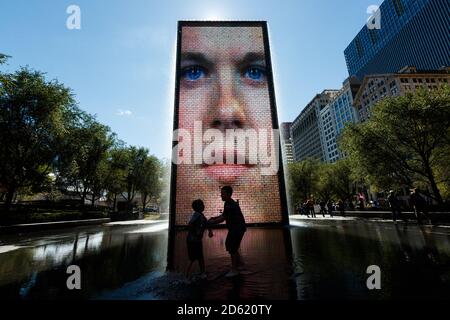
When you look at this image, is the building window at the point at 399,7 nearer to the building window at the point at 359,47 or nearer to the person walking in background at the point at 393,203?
the building window at the point at 359,47

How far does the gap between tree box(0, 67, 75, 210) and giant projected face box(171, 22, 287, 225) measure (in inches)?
457

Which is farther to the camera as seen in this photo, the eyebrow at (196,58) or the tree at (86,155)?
the tree at (86,155)

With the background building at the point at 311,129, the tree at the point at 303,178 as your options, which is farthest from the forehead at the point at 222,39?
the background building at the point at 311,129

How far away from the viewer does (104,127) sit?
28031 mm

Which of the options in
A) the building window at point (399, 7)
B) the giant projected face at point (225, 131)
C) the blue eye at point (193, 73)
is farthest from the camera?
the building window at point (399, 7)

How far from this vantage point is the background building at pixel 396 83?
7544 cm

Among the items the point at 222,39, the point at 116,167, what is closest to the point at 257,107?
the point at 222,39

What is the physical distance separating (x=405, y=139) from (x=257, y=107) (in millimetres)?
11786

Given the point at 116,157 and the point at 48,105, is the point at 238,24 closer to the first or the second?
the point at 48,105

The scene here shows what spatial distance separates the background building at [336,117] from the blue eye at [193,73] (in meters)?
93.9

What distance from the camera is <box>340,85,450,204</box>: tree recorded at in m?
16.8

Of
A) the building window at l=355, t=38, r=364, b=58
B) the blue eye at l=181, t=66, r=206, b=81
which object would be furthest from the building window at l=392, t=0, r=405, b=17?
the blue eye at l=181, t=66, r=206, b=81

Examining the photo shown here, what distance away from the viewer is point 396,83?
75188 mm

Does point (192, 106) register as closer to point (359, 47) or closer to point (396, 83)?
point (396, 83)
